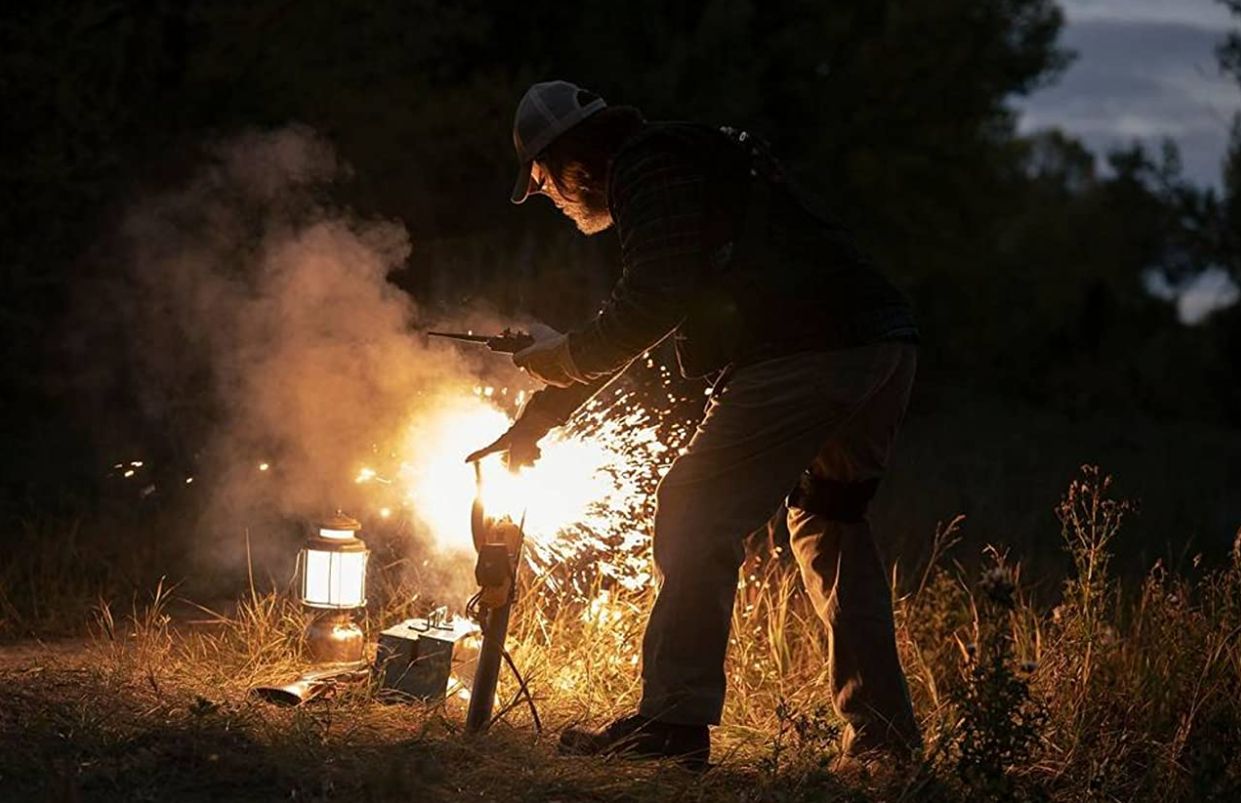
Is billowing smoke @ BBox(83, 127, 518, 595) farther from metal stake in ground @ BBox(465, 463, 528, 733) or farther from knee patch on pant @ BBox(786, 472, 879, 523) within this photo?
knee patch on pant @ BBox(786, 472, 879, 523)

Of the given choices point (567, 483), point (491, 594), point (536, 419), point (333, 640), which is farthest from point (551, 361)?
point (333, 640)

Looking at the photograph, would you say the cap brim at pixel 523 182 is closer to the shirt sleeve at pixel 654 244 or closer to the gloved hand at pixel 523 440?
the shirt sleeve at pixel 654 244

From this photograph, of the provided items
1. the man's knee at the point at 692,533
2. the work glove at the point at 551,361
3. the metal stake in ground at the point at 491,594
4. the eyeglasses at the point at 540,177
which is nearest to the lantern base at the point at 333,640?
the metal stake in ground at the point at 491,594

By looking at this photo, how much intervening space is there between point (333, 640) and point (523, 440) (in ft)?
4.56

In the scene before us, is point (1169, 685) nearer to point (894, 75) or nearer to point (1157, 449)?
point (894, 75)

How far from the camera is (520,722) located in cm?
513

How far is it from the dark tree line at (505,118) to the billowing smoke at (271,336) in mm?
388

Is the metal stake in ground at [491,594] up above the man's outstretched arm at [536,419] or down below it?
below

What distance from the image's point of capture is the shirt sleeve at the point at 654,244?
4.28 meters

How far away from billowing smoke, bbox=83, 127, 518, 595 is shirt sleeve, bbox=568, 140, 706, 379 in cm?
187

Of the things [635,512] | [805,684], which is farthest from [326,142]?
[805,684]

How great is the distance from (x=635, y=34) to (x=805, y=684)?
874cm

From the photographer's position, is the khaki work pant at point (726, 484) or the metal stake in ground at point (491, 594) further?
the metal stake in ground at point (491, 594)

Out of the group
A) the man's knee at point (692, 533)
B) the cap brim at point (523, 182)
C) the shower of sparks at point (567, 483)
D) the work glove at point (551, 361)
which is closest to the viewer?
the man's knee at point (692, 533)
